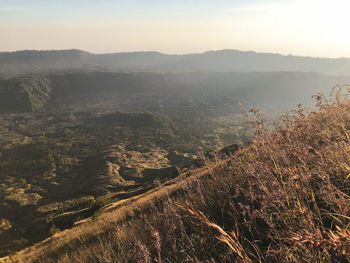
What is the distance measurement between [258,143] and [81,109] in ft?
683

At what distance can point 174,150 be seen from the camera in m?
104

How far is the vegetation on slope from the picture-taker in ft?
5.05

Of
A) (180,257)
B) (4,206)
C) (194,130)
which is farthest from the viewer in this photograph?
(194,130)

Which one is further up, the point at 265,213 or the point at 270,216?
the point at 265,213

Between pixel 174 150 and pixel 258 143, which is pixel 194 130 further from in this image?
pixel 258 143

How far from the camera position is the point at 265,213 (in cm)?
164

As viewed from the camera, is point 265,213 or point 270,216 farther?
point 270,216

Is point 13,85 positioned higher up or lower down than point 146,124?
higher up

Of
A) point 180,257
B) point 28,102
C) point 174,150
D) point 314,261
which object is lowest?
point 174,150

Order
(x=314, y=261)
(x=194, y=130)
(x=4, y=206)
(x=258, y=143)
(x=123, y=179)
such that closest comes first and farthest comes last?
1. (x=314, y=261)
2. (x=258, y=143)
3. (x=4, y=206)
4. (x=123, y=179)
5. (x=194, y=130)

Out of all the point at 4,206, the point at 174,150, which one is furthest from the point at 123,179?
the point at 174,150

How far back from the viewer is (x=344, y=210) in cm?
156

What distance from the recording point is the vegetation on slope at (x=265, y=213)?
1.54 meters

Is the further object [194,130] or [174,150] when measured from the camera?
[194,130]
